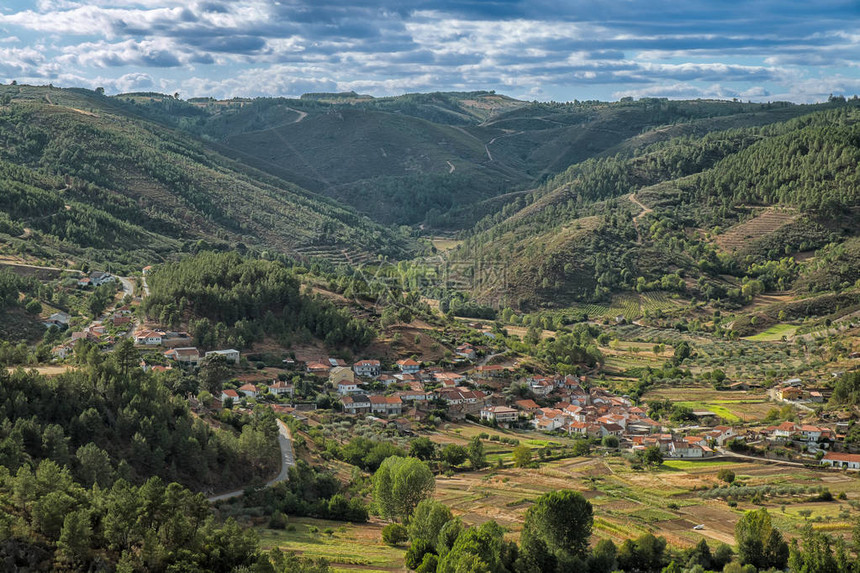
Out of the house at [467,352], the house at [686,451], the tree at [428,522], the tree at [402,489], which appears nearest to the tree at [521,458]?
the house at [686,451]

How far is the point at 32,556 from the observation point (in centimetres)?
2961

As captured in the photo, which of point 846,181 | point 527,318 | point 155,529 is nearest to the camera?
point 155,529

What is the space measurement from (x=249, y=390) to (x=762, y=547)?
37.5 meters

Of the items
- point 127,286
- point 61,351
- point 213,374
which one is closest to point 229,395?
point 213,374

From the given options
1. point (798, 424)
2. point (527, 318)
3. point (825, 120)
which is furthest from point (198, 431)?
point (825, 120)

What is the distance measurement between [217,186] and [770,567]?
14418 cm

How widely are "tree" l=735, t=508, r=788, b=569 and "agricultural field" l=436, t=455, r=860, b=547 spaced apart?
8.93 ft

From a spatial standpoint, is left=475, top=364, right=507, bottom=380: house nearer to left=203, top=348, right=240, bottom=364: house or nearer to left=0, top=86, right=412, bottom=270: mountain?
left=203, top=348, right=240, bottom=364: house

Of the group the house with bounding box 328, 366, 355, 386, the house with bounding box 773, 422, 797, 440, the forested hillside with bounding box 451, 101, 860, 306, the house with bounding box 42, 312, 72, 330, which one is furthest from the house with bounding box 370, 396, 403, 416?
the forested hillside with bounding box 451, 101, 860, 306

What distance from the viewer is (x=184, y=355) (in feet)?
217

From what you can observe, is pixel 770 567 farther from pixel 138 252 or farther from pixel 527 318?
pixel 138 252

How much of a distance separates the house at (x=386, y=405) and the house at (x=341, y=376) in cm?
356

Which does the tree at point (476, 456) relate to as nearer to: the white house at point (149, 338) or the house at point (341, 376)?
the house at point (341, 376)

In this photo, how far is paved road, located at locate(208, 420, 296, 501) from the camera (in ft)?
148
